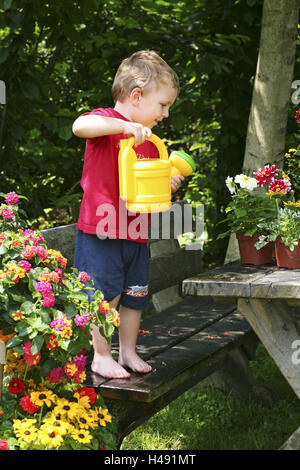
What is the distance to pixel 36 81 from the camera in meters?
4.16

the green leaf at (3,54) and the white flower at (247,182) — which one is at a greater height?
the green leaf at (3,54)

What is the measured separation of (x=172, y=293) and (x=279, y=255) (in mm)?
1134

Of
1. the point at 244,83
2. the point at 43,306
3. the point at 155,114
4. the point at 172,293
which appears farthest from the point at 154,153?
the point at 244,83

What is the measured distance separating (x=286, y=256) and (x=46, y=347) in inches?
42.9

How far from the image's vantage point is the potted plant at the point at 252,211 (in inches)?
113

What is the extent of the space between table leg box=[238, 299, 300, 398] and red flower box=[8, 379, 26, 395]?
0.90 m

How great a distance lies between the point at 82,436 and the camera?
2148 millimetres

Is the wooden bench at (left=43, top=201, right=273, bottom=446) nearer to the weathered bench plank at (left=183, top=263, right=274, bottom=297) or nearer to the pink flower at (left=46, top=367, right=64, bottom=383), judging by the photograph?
the pink flower at (left=46, top=367, right=64, bottom=383)

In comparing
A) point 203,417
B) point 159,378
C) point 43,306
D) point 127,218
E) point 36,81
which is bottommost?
point 203,417

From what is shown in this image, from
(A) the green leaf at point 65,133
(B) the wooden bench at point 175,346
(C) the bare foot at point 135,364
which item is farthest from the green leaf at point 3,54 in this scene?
(C) the bare foot at point 135,364

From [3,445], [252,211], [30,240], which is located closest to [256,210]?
[252,211]

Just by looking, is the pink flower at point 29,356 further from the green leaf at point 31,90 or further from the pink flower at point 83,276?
the green leaf at point 31,90

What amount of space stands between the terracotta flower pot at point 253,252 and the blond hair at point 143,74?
777mm

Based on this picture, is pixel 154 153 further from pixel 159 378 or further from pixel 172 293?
pixel 172 293
